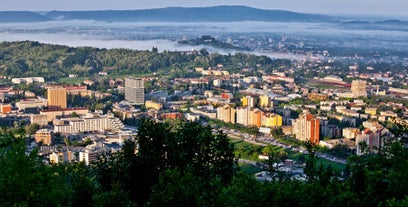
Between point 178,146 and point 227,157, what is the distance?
0.33 meters

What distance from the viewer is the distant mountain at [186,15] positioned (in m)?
61.9

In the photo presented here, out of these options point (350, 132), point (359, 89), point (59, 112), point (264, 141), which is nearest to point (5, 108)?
point (59, 112)

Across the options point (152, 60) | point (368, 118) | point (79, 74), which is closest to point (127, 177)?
point (368, 118)

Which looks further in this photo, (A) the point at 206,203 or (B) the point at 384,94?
→ (B) the point at 384,94

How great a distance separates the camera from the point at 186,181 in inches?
115

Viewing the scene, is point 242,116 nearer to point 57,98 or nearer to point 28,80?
point 57,98

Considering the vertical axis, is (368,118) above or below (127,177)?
below

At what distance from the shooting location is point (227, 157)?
4.04 meters

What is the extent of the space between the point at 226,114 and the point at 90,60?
39.3ft

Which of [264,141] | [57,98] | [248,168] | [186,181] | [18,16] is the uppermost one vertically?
[18,16]

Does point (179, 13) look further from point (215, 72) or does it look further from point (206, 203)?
point (206, 203)

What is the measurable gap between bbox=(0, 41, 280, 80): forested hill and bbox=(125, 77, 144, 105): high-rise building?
17.9ft

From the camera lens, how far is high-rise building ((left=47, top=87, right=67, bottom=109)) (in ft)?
50.0

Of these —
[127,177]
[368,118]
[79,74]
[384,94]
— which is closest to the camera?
[127,177]
